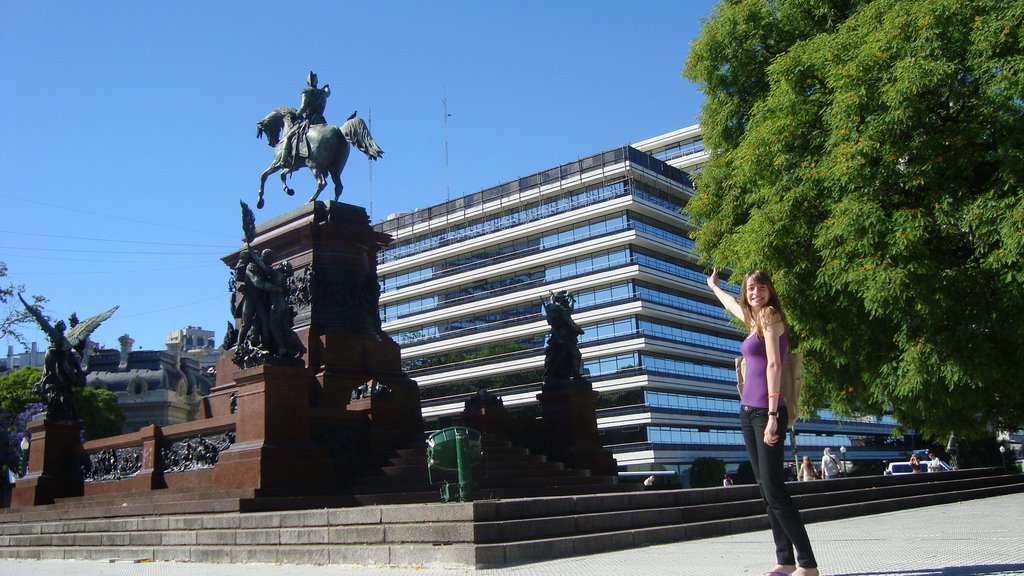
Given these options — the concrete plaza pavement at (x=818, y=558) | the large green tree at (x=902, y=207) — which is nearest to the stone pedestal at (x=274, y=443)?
the concrete plaza pavement at (x=818, y=558)

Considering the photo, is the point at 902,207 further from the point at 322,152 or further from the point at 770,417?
the point at 322,152

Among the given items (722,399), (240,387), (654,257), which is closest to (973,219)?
(240,387)

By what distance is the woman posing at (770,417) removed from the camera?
5.79m

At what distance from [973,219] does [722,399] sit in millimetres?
55082

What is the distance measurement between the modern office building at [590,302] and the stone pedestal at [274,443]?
43.4 metres

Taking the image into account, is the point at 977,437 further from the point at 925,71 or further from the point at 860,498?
the point at 925,71

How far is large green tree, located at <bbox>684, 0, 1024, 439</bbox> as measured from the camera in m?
14.4

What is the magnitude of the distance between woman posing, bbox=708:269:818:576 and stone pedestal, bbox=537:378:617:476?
13645 mm

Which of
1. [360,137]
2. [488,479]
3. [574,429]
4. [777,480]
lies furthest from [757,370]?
[360,137]

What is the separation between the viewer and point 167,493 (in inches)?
591

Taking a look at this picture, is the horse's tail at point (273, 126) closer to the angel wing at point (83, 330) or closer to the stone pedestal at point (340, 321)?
the stone pedestal at point (340, 321)

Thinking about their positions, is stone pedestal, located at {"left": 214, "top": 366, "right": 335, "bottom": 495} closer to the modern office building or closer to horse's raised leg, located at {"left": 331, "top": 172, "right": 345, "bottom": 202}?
horse's raised leg, located at {"left": 331, "top": 172, "right": 345, "bottom": 202}

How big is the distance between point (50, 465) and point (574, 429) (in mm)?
11167

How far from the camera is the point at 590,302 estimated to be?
63.4 m
